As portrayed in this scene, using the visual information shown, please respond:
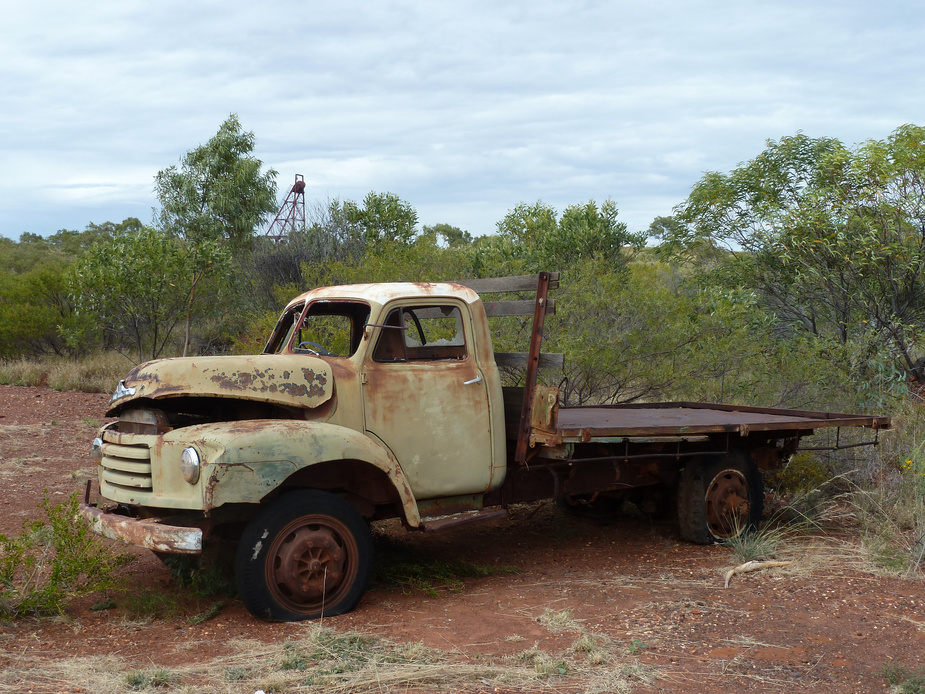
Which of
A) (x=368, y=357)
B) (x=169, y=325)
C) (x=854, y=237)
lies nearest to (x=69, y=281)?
(x=169, y=325)

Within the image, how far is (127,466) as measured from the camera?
5.18 meters

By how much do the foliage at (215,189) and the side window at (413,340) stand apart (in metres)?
15.5

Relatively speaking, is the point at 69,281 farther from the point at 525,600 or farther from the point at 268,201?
the point at 525,600

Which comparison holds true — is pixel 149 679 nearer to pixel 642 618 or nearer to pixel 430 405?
pixel 430 405

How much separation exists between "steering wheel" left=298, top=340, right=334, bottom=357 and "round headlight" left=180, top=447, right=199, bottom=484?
4.07 feet

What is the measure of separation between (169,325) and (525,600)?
1367 cm

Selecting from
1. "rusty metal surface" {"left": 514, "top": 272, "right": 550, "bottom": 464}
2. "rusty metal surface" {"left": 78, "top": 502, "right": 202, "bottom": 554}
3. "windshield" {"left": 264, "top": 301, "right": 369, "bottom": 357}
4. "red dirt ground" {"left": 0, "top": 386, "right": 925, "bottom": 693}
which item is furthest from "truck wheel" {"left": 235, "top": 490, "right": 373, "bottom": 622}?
"rusty metal surface" {"left": 514, "top": 272, "right": 550, "bottom": 464}

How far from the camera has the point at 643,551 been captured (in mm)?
7156

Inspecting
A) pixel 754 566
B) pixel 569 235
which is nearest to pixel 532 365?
pixel 754 566

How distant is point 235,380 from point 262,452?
1.86 feet

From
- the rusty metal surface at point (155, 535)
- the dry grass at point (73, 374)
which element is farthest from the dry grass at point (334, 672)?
the dry grass at point (73, 374)

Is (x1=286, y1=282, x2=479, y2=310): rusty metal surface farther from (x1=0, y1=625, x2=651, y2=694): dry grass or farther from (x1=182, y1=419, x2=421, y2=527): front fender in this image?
(x1=0, y1=625, x2=651, y2=694): dry grass

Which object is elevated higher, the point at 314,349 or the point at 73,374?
the point at 314,349

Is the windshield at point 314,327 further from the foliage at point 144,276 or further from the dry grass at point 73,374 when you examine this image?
the dry grass at point 73,374
